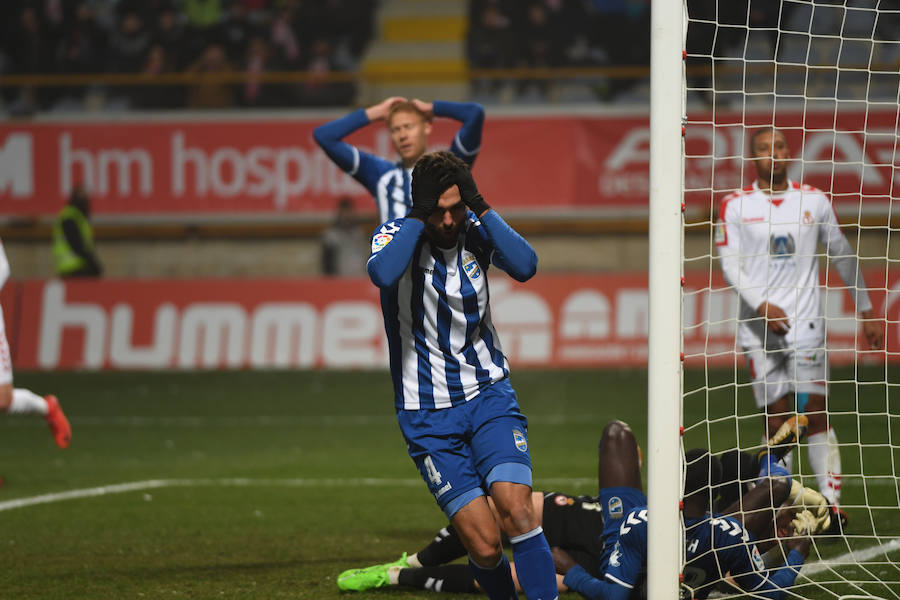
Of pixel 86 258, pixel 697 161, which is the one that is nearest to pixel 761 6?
pixel 697 161

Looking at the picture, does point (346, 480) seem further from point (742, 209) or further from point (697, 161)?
point (697, 161)

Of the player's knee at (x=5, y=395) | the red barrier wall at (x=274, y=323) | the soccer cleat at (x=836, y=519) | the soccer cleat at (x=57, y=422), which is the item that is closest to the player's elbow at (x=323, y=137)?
the player's knee at (x=5, y=395)

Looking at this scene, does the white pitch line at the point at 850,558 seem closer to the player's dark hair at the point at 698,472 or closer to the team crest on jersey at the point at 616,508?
the player's dark hair at the point at 698,472

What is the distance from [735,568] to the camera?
4.61m

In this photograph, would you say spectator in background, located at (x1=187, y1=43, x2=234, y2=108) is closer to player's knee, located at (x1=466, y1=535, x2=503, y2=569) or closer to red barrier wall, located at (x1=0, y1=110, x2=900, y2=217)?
red barrier wall, located at (x1=0, y1=110, x2=900, y2=217)

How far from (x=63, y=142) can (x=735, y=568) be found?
14.7 metres

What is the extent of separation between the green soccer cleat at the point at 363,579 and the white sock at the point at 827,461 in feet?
7.80

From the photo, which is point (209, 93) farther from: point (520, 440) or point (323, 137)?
point (520, 440)

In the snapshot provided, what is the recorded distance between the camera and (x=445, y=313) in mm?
4344

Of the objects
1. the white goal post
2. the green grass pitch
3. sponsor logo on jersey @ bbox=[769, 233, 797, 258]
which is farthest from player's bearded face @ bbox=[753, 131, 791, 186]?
the green grass pitch

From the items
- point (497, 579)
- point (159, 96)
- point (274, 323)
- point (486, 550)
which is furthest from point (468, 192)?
point (159, 96)

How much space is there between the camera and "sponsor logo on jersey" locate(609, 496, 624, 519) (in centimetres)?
481

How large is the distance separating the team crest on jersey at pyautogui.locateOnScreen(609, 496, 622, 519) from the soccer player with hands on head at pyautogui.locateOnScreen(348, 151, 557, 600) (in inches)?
25.3

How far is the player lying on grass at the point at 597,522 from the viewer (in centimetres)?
484
